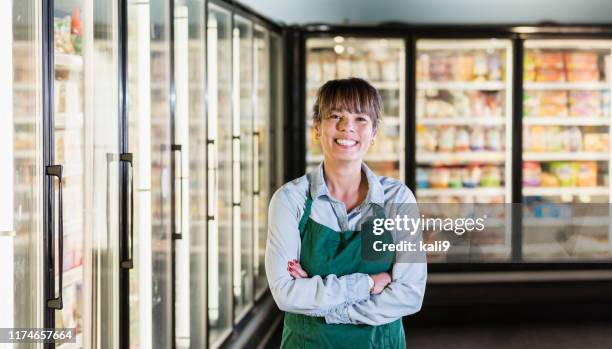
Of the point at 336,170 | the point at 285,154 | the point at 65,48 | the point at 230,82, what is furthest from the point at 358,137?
the point at 285,154

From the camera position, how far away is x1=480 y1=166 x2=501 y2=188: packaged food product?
5.89 m

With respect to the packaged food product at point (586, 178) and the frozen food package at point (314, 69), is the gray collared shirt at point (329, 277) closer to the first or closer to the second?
the frozen food package at point (314, 69)

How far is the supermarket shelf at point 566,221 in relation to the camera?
586cm

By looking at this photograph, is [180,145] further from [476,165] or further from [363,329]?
[476,165]

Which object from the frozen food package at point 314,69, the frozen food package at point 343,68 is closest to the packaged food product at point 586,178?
the frozen food package at point 343,68

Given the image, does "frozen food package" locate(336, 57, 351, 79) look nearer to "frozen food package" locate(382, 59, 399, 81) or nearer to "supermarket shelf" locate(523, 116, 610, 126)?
"frozen food package" locate(382, 59, 399, 81)

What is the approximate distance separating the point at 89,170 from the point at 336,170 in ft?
3.22

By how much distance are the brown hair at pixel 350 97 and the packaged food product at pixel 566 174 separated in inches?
171

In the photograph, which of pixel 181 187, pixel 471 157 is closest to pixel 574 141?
pixel 471 157

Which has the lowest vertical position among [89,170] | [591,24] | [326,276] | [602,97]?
[326,276]

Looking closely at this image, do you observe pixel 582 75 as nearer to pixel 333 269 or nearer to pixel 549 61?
pixel 549 61

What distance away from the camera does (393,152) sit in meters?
5.84

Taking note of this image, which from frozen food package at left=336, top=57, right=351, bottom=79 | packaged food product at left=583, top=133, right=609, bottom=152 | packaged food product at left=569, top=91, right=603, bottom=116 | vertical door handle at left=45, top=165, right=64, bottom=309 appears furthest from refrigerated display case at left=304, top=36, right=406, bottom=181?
vertical door handle at left=45, top=165, right=64, bottom=309

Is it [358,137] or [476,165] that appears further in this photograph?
[476,165]
